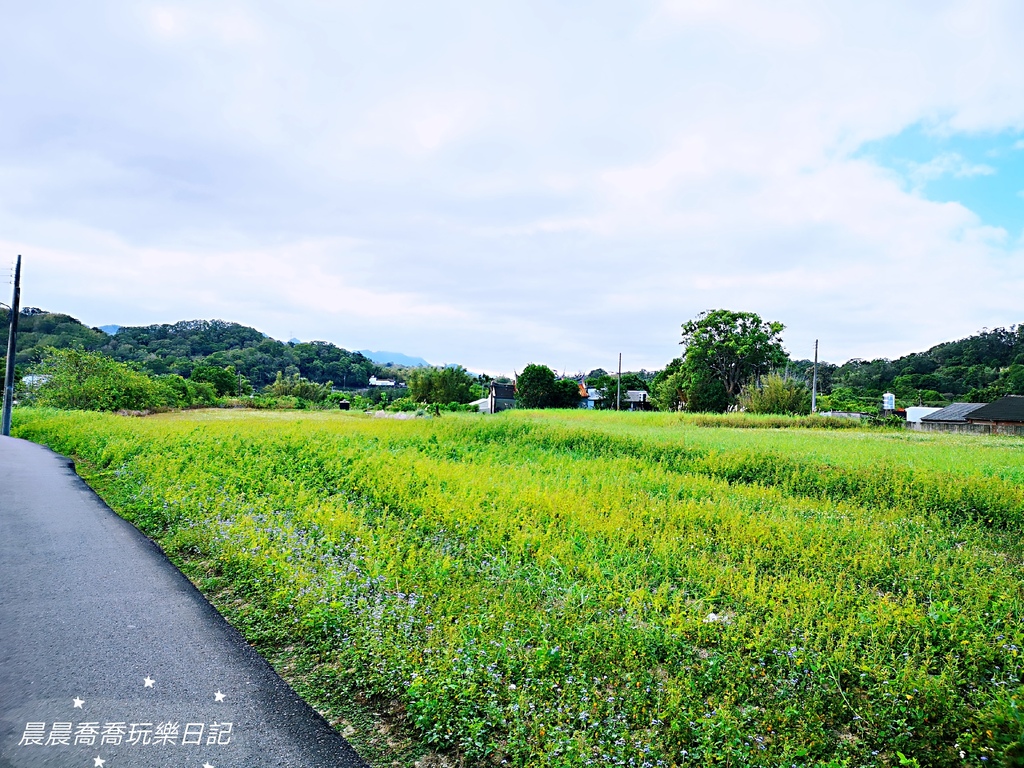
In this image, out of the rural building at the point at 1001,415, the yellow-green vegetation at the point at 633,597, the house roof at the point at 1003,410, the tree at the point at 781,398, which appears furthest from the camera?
the tree at the point at 781,398

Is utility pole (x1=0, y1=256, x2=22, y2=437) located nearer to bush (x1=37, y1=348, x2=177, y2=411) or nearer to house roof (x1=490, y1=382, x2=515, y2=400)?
bush (x1=37, y1=348, x2=177, y2=411)

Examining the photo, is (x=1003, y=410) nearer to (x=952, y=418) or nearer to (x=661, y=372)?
(x=952, y=418)

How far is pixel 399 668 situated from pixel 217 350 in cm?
6717

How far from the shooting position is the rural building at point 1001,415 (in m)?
25.8

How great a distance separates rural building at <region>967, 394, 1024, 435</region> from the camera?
84.7ft

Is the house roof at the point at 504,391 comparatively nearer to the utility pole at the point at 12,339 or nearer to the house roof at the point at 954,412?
the house roof at the point at 954,412

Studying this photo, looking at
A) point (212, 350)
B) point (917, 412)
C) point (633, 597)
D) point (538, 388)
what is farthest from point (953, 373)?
point (212, 350)

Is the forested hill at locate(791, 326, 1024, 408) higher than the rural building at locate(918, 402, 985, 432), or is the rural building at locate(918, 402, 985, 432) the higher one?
the forested hill at locate(791, 326, 1024, 408)

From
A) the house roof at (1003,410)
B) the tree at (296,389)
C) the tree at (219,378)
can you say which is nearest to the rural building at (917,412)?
the house roof at (1003,410)

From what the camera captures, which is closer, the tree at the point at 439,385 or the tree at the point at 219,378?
the tree at the point at 219,378

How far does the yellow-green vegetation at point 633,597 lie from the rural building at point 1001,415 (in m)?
20.5

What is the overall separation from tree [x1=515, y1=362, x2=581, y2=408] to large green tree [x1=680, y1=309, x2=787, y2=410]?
427 inches

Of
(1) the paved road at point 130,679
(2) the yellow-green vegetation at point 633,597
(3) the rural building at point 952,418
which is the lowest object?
(1) the paved road at point 130,679

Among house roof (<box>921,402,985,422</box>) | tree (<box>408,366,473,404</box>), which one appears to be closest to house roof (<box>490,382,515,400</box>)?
tree (<box>408,366,473,404</box>)
